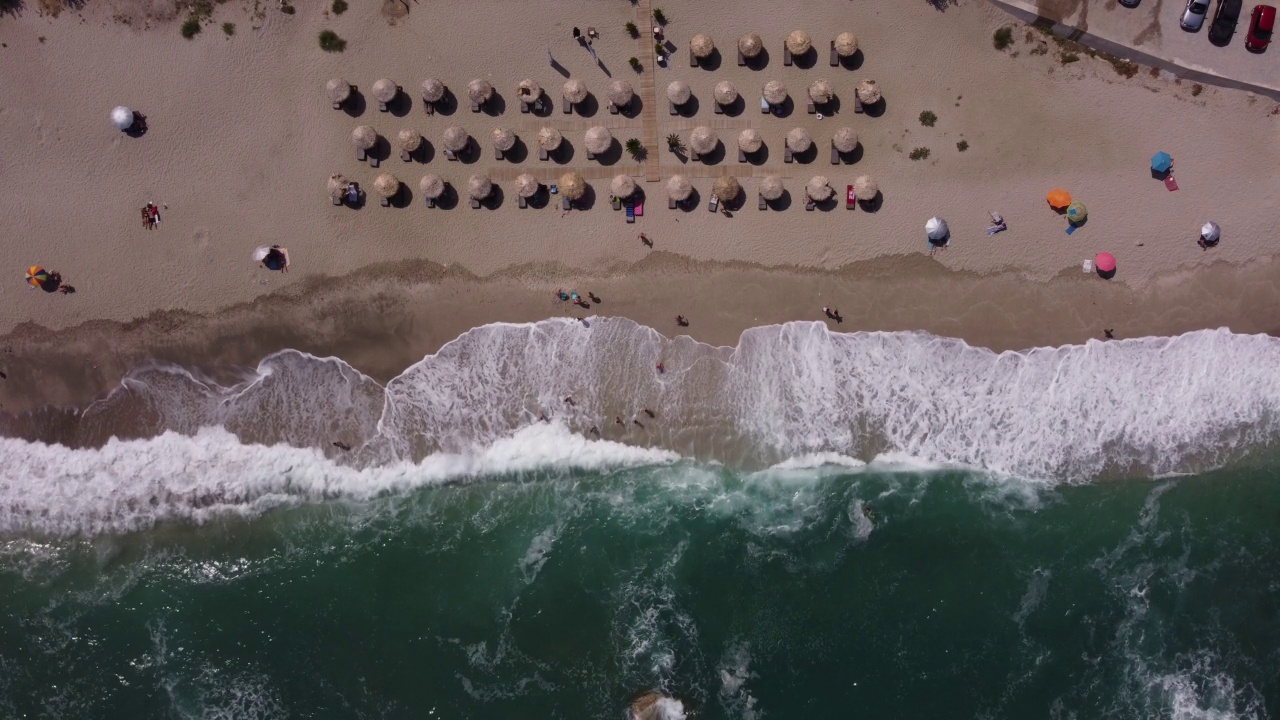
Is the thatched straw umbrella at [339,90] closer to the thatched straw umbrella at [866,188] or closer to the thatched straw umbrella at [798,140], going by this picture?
the thatched straw umbrella at [798,140]

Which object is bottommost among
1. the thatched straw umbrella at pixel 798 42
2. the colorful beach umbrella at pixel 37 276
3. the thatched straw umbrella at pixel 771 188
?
the colorful beach umbrella at pixel 37 276

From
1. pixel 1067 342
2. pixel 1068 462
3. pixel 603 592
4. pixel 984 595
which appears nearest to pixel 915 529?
pixel 984 595

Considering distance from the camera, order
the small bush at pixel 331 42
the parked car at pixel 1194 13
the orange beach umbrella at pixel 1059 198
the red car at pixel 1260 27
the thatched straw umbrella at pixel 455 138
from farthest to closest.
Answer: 1. the small bush at pixel 331 42
2. the orange beach umbrella at pixel 1059 198
3. the thatched straw umbrella at pixel 455 138
4. the parked car at pixel 1194 13
5. the red car at pixel 1260 27

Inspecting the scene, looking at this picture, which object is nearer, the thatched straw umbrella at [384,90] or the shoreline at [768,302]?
the thatched straw umbrella at [384,90]

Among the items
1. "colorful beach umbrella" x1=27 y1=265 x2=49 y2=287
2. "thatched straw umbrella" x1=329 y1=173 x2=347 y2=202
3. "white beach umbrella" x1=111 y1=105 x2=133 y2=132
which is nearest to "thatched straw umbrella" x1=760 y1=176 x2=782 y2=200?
"thatched straw umbrella" x1=329 y1=173 x2=347 y2=202

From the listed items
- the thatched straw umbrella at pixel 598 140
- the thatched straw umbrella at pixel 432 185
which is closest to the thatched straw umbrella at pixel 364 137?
the thatched straw umbrella at pixel 432 185

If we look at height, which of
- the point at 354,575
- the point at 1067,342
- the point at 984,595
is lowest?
the point at 354,575

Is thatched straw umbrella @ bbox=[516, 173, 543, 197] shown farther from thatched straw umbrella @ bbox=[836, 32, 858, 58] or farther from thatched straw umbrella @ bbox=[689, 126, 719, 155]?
thatched straw umbrella @ bbox=[836, 32, 858, 58]

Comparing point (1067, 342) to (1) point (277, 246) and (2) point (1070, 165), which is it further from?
(1) point (277, 246)
